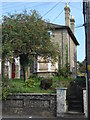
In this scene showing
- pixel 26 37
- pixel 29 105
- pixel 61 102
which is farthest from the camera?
pixel 26 37

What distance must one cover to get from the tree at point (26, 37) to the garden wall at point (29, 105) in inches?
102

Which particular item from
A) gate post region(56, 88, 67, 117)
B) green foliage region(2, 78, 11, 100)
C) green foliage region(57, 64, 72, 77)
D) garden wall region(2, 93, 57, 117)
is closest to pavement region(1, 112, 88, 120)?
gate post region(56, 88, 67, 117)

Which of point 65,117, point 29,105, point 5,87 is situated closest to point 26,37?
point 5,87

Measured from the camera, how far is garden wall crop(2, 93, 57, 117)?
35.4ft

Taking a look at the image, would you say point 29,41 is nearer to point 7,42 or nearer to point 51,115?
point 7,42

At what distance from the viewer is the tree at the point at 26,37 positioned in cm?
1252

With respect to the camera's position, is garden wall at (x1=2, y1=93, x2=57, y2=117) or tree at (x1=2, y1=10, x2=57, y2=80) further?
tree at (x1=2, y1=10, x2=57, y2=80)

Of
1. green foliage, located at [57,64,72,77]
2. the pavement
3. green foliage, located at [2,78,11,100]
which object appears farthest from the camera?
green foliage, located at [57,64,72,77]

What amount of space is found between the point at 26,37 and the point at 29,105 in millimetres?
4004

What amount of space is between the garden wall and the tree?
102 inches

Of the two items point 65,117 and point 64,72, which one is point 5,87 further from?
point 64,72

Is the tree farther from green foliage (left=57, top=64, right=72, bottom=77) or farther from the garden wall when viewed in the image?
green foliage (left=57, top=64, right=72, bottom=77)

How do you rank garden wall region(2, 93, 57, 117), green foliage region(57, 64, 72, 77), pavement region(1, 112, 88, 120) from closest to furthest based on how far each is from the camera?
1. pavement region(1, 112, 88, 120)
2. garden wall region(2, 93, 57, 117)
3. green foliage region(57, 64, 72, 77)

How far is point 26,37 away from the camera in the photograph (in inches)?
497
